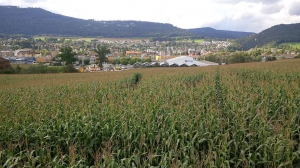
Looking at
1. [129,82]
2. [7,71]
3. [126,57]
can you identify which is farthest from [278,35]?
[129,82]

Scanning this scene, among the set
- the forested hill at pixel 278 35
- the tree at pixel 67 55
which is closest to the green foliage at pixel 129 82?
the tree at pixel 67 55

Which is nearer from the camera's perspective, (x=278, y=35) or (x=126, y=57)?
(x=126, y=57)

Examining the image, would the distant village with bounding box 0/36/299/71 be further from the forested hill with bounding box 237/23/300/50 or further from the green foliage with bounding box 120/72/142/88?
the green foliage with bounding box 120/72/142/88

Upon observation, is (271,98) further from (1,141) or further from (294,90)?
(1,141)

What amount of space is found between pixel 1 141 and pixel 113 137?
138 inches

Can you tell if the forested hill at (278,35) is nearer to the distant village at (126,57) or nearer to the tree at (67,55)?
the distant village at (126,57)

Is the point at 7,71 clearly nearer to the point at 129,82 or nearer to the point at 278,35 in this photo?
the point at 129,82

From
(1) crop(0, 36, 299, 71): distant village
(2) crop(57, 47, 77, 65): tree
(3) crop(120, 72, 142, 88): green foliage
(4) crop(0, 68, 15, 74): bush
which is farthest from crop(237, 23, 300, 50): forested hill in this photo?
(3) crop(120, 72, 142, 88): green foliage

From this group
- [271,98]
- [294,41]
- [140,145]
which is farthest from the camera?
[294,41]

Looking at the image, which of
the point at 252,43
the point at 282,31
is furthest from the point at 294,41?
the point at 252,43

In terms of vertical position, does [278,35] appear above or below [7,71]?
above

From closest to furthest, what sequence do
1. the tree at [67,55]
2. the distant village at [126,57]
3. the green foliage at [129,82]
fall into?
the green foliage at [129,82] < the tree at [67,55] < the distant village at [126,57]

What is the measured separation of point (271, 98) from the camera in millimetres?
9695

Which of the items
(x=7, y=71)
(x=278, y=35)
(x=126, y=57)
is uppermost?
(x=278, y=35)
